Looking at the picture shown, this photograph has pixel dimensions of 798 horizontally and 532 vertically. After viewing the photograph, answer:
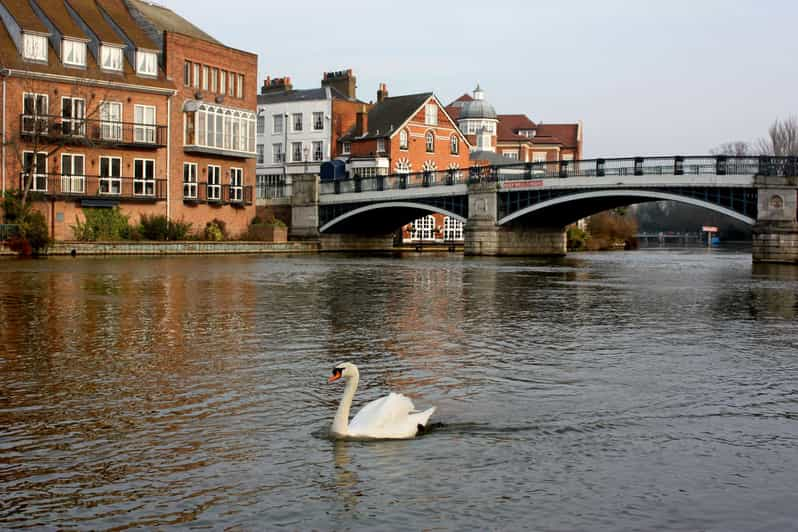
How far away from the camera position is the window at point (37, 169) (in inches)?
1939

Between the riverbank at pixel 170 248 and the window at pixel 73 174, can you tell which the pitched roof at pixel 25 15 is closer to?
the window at pixel 73 174

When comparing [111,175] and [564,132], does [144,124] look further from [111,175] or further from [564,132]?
[564,132]

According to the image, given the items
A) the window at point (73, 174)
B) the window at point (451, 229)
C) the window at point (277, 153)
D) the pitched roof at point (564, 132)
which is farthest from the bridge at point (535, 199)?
the pitched roof at point (564, 132)

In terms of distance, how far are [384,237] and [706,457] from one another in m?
67.1

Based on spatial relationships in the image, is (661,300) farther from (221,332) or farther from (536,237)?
(536,237)

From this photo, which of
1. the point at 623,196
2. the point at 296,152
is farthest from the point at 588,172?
the point at 296,152

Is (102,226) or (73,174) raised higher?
(73,174)

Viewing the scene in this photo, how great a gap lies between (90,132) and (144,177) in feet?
13.6

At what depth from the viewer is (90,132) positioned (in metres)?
51.8

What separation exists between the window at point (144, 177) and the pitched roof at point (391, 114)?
27231 mm

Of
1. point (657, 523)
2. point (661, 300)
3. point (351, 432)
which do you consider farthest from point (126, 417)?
point (661, 300)

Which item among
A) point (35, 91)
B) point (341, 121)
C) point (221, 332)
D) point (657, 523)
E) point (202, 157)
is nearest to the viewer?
point (657, 523)

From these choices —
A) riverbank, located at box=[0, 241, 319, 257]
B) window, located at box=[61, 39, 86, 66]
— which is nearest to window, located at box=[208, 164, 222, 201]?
riverbank, located at box=[0, 241, 319, 257]

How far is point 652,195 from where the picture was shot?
52406 millimetres
